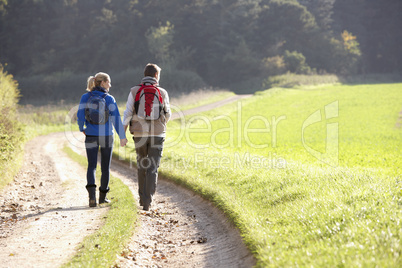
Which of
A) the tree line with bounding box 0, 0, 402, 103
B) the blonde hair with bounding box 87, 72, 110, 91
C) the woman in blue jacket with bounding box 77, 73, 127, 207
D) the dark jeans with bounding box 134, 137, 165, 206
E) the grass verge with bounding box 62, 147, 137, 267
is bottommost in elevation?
the grass verge with bounding box 62, 147, 137, 267

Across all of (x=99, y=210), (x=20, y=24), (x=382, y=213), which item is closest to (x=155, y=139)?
(x=99, y=210)

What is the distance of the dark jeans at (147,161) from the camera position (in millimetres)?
8617

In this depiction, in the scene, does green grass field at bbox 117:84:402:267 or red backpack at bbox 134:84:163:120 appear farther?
red backpack at bbox 134:84:163:120

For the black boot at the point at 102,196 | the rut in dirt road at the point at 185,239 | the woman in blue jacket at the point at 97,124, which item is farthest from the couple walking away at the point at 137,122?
the rut in dirt road at the point at 185,239

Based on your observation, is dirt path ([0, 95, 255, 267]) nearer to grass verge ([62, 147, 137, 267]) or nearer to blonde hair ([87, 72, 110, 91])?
grass verge ([62, 147, 137, 267])

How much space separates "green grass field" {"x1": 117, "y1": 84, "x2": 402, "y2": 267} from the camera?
5.01 metres

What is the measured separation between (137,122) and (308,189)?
3716 millimetres

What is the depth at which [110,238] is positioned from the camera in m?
6.64

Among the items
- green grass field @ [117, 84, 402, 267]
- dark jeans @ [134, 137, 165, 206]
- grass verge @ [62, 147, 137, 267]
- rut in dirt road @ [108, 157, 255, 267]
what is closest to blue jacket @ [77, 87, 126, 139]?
dark jeans @ [134, 137, 165, 206]

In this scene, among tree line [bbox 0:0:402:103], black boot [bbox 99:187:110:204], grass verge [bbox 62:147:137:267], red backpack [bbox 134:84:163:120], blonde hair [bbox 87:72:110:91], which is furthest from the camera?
tree line [bbox 0:0:402:103]

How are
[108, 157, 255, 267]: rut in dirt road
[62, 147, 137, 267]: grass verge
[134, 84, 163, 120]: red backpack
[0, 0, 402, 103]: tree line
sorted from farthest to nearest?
[0, 0, 402, 103]: tree line, [134, 84, 163, 120]: red backpack, [108, 157, 255, 267]: rut in dirt road, [62, 147, 137, 267]: grass verge

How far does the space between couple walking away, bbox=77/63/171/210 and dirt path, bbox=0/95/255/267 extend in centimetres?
91

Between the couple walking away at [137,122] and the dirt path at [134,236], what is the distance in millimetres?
907

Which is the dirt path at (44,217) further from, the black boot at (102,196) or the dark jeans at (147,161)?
the dark jeans at (147,161)
